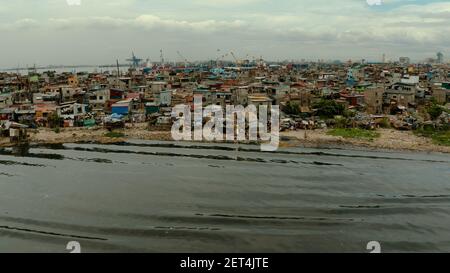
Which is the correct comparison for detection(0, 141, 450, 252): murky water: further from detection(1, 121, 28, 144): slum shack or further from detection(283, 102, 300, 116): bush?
detection(283, 102, 300, 116): bush

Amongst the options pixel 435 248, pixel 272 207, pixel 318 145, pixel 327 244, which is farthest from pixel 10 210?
pixel 318 145

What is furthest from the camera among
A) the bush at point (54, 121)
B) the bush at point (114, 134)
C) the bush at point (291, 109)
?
the bush at point (291, 109)

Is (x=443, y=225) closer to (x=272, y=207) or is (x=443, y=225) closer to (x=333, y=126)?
(x=272, y=207)

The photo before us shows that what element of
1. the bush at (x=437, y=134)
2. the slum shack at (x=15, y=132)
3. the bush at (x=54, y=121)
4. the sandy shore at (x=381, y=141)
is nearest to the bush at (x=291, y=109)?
the sandy shore at (x=381, y=141)

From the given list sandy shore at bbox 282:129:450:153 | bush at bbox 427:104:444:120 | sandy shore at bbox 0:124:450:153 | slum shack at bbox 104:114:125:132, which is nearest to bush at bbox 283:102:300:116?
sandy shore at bbox 0:124:450:153
